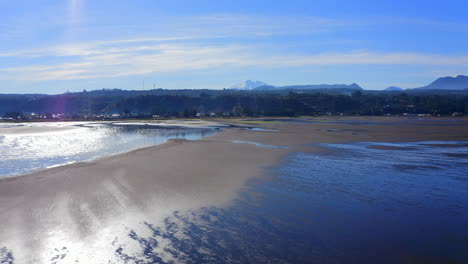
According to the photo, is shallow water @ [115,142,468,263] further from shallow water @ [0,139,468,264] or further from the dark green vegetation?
the dark green vegetation

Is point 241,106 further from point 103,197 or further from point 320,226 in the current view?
→ point 320,226

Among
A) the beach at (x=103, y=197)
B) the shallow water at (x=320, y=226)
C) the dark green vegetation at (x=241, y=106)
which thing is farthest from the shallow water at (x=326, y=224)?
the dark green vegetation at (x=241, y=106)

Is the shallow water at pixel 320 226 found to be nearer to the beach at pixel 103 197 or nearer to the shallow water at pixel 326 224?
the shallow water at pixel 326 224

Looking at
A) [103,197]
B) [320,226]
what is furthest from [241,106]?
[320,226]

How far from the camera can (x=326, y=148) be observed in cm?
1992

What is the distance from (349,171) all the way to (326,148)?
6837 millimetres

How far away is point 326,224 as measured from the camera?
769cm

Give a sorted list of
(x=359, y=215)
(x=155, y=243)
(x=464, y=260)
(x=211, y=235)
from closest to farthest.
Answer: (x=464, y=260) < (x=155, y=243) < (x=211, y=235) < (x=359, y=215)

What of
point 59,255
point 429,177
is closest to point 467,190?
point 429,177

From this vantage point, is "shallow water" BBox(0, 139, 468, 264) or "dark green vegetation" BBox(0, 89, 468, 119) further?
"dark green vegetation" BBox(0, 89, 468, 119)

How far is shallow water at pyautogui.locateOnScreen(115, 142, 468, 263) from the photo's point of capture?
Answer: 6.22m

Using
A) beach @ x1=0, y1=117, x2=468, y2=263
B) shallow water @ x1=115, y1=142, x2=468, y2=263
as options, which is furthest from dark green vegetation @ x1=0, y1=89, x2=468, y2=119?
shallow water @ x1=115, y1=142, x2=468, y2=263

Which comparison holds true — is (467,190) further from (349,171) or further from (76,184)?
(76,184)

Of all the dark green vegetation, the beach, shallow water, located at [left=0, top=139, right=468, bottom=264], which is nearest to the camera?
shallow water, located at [left=0, top=139, right=468, bottom=264]
